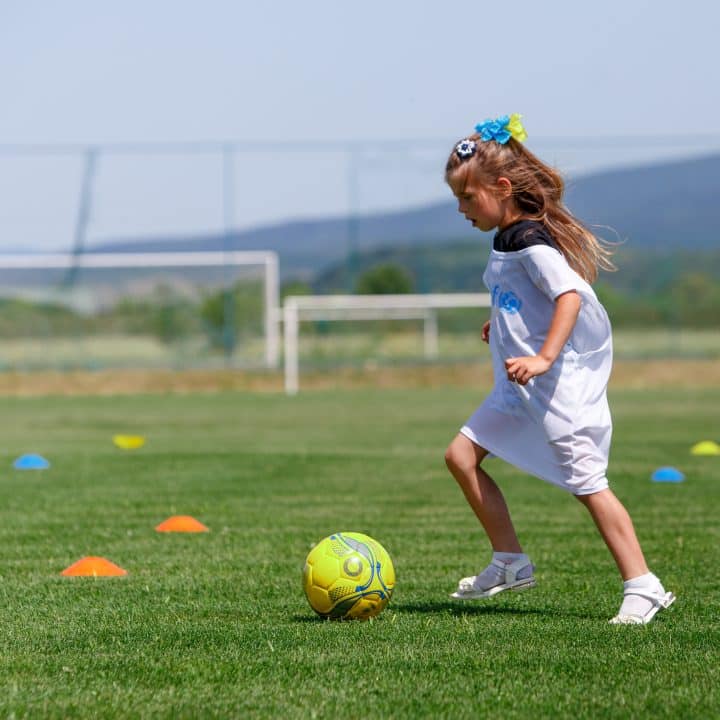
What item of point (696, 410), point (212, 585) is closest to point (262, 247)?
point (696, 410)

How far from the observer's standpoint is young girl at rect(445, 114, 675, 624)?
4.96m

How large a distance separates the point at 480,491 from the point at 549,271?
0.92m

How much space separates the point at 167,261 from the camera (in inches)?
1316

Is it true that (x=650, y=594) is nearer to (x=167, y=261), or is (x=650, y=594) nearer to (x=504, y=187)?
(x=504, y=187)

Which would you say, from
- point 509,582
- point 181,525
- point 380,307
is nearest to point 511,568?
point 509,582

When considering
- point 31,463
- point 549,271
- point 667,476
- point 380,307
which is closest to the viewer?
point 549,271

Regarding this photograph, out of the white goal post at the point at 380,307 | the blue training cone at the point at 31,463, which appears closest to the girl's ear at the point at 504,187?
the blue training cone at the point at 31,463

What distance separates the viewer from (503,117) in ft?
17.2

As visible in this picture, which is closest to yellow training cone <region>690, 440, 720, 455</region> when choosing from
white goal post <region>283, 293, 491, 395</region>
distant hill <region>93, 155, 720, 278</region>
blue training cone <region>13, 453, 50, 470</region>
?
blue training cone <region>13, 453, 50, 470</region>

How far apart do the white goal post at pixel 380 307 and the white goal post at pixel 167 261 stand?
2.36 feet

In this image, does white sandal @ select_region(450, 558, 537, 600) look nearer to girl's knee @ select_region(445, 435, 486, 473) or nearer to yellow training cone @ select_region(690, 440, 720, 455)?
girl's knee @ select_region(445, 435, 486, 473)

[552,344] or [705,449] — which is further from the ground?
[552,344]

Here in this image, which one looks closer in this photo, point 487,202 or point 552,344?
point 552,344

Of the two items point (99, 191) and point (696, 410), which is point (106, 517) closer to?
point (696, 410)
